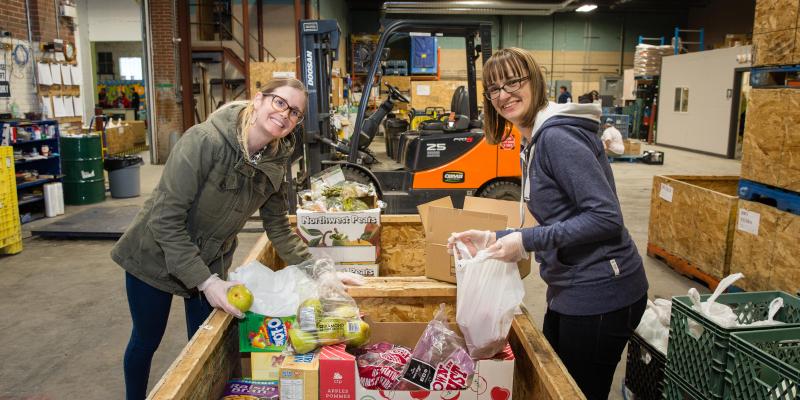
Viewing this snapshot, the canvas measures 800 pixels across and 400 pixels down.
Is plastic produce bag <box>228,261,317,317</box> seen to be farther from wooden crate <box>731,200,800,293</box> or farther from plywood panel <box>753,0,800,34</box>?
plywood panel <box>753,0,800,34</box>

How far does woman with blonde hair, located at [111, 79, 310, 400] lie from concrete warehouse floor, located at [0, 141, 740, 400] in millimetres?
1433

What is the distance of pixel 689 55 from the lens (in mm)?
16406

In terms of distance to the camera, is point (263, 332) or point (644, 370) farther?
point (644, 370)

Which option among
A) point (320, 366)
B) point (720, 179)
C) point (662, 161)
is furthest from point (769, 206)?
point (662, 161)

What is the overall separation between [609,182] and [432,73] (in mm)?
17491

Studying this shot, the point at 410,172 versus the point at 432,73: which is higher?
the point at 432,73

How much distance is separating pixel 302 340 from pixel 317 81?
5564mm

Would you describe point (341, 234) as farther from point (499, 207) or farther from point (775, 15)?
point (775, 15)

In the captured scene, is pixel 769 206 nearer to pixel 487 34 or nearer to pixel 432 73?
pixel 487 34

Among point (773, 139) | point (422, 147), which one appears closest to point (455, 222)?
point (773, 139)

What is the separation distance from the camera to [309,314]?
5.92 ft

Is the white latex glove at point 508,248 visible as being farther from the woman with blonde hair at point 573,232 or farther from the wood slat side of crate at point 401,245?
the wood slat side of crate at point 401,245

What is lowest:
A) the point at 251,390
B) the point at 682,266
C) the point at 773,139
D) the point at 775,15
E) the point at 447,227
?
the point at 682,266

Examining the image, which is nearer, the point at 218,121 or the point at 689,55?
the point at 218,121
